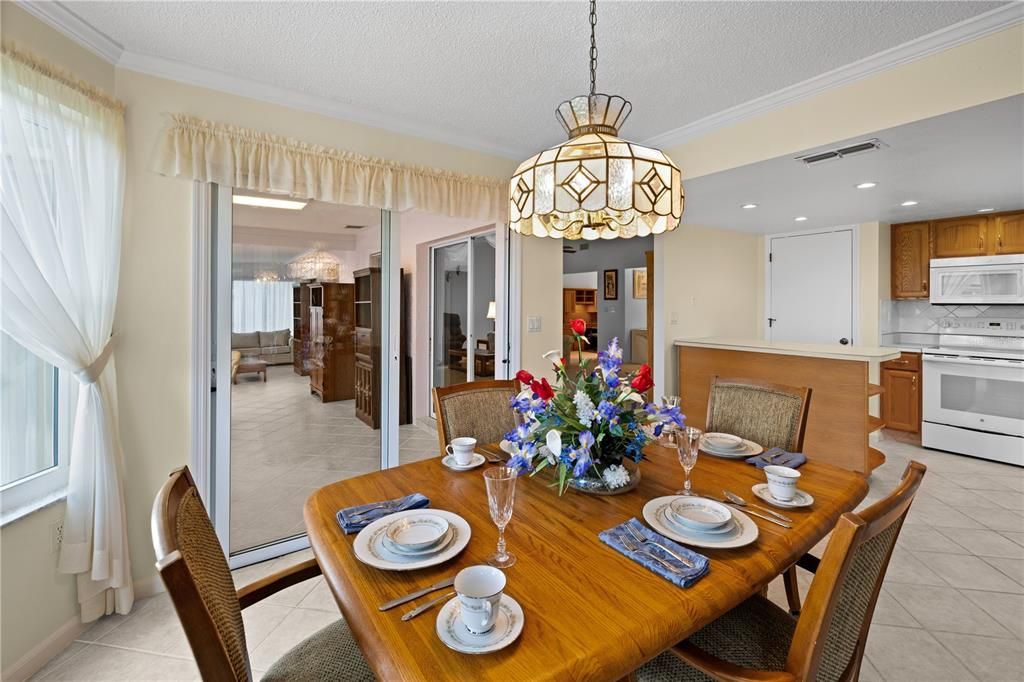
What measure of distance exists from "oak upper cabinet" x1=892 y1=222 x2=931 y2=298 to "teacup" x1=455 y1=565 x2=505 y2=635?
5.37 metres

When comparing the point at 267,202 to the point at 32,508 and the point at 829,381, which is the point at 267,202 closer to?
the point at 32,508

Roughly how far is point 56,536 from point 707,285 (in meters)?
4.83

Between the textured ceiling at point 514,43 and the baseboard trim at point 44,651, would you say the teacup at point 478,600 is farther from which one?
the textured ceiling at point 514,43

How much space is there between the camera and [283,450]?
2.65 meters

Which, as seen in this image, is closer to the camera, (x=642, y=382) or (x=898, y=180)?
(x=642, y=382)

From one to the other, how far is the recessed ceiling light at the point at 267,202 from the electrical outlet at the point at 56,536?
1.55 m

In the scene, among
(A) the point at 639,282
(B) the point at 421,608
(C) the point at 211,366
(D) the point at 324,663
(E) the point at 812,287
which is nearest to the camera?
(B) the point at 421,608

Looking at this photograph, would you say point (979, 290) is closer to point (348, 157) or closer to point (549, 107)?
point (549, 107)

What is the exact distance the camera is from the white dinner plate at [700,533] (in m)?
1.11

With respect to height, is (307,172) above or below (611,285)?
below

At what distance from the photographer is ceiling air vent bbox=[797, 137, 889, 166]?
7.47 feet

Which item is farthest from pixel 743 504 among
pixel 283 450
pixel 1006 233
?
pixel 1006 233

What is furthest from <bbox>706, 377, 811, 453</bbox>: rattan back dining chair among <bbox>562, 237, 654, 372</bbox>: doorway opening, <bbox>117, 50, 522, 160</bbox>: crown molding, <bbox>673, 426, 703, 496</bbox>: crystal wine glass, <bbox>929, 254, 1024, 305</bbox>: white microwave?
<bbox>562, 237, 654, 372</bbox>: doorway opening

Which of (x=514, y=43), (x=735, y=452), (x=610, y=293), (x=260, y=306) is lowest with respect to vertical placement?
(x=735, y=452)
